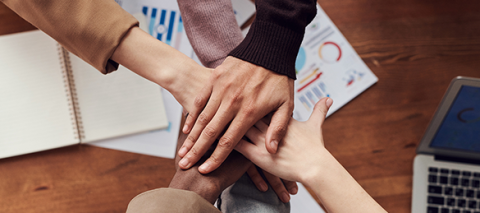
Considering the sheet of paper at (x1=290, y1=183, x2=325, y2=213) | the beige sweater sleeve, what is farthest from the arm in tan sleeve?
the sheet of paper at (x1=290, y1=183, x2=325, y2=213)

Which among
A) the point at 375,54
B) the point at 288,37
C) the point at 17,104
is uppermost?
the point at 17,104

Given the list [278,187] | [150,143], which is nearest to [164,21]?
[150,143]

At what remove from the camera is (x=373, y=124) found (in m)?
0.86

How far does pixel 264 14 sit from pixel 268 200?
0.40m

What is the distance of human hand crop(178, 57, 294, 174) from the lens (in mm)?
605

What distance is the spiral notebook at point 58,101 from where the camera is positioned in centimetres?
77

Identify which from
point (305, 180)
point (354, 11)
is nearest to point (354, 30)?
point (354, 11)

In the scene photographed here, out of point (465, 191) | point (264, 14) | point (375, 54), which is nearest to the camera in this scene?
point (264, 14)

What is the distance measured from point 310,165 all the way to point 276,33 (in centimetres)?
29

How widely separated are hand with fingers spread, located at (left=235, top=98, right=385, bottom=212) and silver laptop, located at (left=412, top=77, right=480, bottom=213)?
0.94 ft

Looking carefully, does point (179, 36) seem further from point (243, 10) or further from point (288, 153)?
point (288, 153)

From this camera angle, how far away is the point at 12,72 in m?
0.78

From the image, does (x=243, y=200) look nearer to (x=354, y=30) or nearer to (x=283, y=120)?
(x=283, y=120)

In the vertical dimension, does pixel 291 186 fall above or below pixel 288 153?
below
